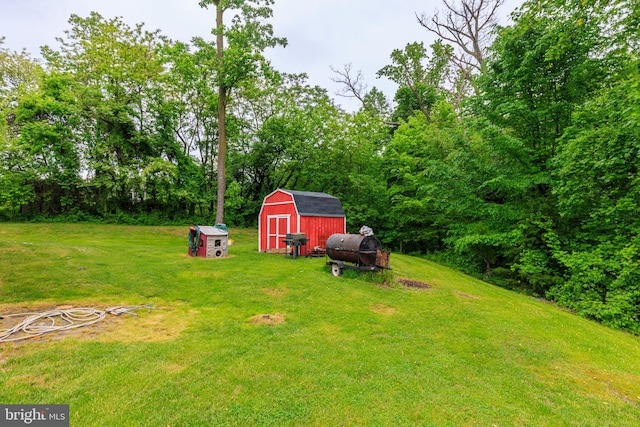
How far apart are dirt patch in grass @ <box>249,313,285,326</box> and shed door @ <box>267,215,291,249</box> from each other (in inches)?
326

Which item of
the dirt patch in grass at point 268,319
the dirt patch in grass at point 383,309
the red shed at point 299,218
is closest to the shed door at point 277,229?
the red shed at point 299,218

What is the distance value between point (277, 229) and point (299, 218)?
2.03 meters

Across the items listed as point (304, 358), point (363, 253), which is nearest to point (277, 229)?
point (363, 253)

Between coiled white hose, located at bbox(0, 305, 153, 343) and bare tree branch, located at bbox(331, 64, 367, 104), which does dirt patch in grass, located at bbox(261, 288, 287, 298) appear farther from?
bare tree branch, located at bbox(331, 64, 367, 104)

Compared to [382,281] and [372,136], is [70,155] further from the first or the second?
[382,281]

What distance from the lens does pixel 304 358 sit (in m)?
4.28

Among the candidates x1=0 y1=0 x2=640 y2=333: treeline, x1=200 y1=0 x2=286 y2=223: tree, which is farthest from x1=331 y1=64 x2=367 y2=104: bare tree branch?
x1=200 y1=0 x2=286 y2=223: tree

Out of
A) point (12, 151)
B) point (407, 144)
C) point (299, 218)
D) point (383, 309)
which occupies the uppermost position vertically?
point (407, 144)

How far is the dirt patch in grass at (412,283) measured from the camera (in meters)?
9.39

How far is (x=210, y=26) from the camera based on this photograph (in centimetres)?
1795

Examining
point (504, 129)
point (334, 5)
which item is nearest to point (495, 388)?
point (504, 129)

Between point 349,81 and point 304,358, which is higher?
point 349,81

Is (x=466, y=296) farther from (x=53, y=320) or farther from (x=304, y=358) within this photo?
(x=53, y=320)

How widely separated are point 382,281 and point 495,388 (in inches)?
213
